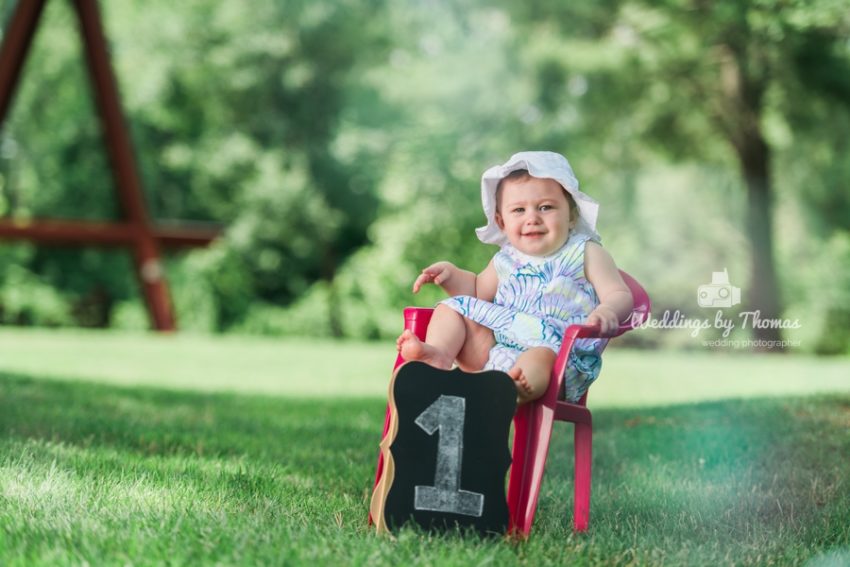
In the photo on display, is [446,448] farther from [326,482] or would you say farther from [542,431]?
[326,482]

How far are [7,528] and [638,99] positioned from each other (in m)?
14.0

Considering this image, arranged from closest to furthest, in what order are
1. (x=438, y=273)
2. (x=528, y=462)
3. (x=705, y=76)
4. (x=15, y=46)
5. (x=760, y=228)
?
1. (x=528, y=462)
2. (x=438, y=273)
3. (x=15, y=46)
4. (x=760, y=228)
5. (x=705, y=76)

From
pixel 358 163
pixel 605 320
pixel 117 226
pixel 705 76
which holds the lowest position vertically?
pixel 605 320

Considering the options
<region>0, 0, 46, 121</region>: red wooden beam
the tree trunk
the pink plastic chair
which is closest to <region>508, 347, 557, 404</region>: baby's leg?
the pink plastic chair

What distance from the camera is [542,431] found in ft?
7.11

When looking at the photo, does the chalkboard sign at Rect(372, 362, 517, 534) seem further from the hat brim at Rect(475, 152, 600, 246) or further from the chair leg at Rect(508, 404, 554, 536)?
the hat brim at Rect(475, 152, 600, 246)

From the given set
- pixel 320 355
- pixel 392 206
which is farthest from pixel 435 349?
pixel 392 206

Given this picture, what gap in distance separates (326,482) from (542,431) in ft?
3.19

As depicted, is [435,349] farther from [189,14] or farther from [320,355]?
[189,14]

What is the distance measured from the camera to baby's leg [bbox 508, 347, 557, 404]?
2141mm

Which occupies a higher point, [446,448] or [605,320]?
[605,320]

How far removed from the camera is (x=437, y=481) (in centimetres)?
210

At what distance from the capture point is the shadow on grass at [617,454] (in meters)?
2.47

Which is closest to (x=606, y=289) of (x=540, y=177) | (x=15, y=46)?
(x=540, y=177)
